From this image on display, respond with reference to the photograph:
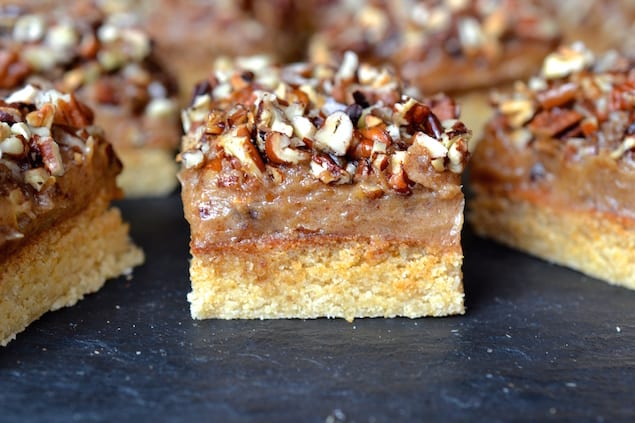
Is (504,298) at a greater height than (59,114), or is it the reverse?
(59,114)

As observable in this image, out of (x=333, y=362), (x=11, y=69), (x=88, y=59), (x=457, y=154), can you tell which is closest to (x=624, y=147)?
(x=457, y=154)

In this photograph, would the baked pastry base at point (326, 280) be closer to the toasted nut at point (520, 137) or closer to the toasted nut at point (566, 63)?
the toasted nut at point (520, 137)

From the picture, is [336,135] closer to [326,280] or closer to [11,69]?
[326,280]

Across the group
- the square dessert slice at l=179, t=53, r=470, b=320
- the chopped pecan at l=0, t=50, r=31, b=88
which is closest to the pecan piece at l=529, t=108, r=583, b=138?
the square dessert slice at l=179, t=53, r=470, b=320

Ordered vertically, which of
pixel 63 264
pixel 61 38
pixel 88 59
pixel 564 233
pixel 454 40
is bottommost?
pixel 63 264

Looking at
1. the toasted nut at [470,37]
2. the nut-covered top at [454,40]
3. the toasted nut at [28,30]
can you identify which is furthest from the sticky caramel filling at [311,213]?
the toasted nut at [470,37]

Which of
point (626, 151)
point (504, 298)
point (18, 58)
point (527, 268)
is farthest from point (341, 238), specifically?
point (18, 58)

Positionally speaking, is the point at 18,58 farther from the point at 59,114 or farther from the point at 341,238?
the point at 341,238
